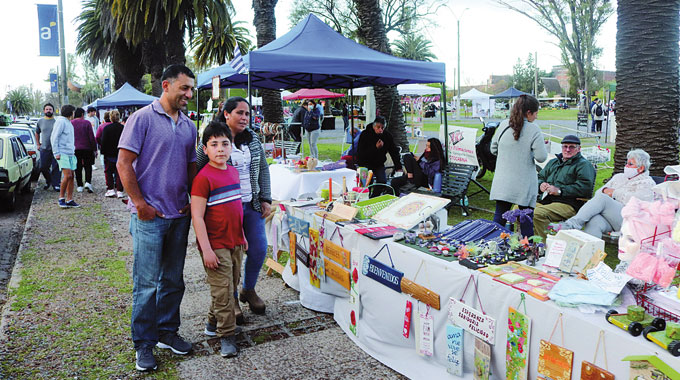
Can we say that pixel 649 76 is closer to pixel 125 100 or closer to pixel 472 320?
pixel 472 320

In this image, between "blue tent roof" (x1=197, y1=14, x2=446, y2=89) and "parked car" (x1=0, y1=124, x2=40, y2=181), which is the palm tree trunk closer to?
"blue tent roof" (x1=197, y1=14, x2=446, y2=89)

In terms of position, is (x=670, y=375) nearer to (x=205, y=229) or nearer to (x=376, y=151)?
(x=205, y=229)

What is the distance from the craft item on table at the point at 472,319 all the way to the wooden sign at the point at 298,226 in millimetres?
1835

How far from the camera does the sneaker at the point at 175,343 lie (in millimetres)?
3582

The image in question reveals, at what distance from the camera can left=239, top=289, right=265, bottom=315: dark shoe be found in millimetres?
4328

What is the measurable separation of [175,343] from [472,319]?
6.64 feet

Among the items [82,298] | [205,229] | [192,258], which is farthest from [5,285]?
[205,229]

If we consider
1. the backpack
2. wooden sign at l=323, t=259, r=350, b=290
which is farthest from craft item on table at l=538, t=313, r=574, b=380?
the backpack

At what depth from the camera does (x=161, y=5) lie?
19000 millimetres

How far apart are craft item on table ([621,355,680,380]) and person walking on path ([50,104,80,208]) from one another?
9.51m

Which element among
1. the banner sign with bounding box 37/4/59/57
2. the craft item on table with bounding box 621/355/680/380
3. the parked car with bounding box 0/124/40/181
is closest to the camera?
the craft item on table with bounding box 621/355/680/380

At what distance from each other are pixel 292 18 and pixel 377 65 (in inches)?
1482

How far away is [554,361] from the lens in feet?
7.64

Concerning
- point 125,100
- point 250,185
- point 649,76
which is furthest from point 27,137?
point 649,76
